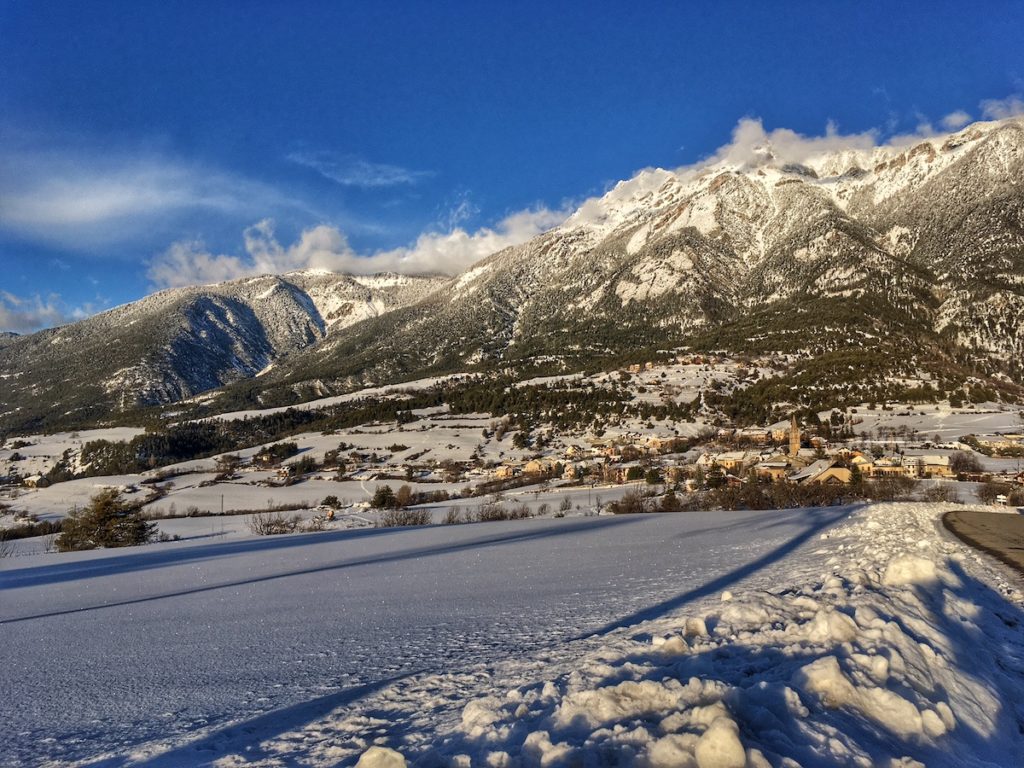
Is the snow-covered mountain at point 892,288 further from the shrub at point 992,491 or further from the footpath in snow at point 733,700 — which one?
the footpath in snow at point 733,700

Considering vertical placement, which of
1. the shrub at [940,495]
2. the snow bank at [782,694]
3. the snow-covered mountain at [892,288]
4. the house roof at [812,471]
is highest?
the snow-covered mountain at [892,288]

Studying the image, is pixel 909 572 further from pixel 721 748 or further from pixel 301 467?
pixel 301 467

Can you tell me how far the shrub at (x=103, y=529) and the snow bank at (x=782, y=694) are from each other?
2778 centimetres

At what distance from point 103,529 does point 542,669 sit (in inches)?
1136

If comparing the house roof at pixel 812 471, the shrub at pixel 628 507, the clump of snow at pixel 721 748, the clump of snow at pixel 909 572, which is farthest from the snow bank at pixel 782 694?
the house roof at pixel 812 471

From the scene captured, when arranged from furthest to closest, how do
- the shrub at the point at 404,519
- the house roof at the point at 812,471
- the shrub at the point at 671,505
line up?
the house roof at the point at 812,471 < the shrub at the point at 671,505 < the shrub at the point at 404,519

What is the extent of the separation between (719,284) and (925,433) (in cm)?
12827

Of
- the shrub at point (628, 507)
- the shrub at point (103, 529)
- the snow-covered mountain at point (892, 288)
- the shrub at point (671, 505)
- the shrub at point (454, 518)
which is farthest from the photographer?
the snow-covered mountain at point (892, 288)

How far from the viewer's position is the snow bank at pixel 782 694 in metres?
2.92

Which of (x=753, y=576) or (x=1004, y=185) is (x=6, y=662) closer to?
(x=753, y=576)

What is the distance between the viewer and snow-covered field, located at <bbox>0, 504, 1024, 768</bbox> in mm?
3195

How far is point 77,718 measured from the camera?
4129 millimetres

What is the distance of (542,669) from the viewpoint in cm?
456

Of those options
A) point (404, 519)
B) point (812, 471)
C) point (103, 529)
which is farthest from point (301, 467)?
point (812, 471)
